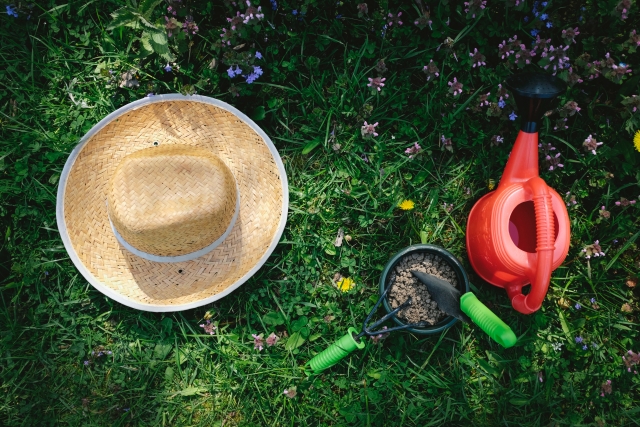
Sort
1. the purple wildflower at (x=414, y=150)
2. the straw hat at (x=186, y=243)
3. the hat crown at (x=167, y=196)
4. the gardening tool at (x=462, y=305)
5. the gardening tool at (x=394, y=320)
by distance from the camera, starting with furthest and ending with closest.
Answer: the purple wildflower at (x=414, y=150)
the gardening tool at (x=394, y=320)
the straw hat at (x=186, y=243)
the gardening tool at (x=462, y=305)
the hat crown at (x=167, y=196)

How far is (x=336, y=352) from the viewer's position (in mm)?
2684

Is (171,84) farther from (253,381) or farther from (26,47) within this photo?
(253,381)

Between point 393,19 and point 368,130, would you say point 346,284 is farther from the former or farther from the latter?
point 393,19

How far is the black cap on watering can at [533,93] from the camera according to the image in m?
2.42

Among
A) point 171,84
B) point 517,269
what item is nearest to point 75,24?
point 171,84

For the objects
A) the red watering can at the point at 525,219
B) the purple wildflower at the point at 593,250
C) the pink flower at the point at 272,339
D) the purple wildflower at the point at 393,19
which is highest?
the purple wildflower at the point at 393,19

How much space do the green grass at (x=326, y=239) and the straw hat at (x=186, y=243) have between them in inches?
10.1

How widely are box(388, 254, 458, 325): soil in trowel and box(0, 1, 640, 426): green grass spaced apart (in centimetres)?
15

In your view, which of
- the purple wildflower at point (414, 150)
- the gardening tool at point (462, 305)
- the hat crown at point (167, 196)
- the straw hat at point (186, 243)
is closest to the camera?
the hat crown at point (167, 196)

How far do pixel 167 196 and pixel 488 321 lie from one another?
1625 millimetres

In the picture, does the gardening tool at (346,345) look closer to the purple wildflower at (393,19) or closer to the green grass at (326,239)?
the green grass at (326,239)

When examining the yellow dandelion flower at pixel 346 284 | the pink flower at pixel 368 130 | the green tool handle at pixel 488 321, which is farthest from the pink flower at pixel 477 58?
the yellow dandelion flower at pixel 346 284

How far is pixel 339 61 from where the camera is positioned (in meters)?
2.97

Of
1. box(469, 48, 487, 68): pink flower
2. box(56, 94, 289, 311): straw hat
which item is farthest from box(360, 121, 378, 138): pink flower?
box(469, 48, 487, 68): pink flower
